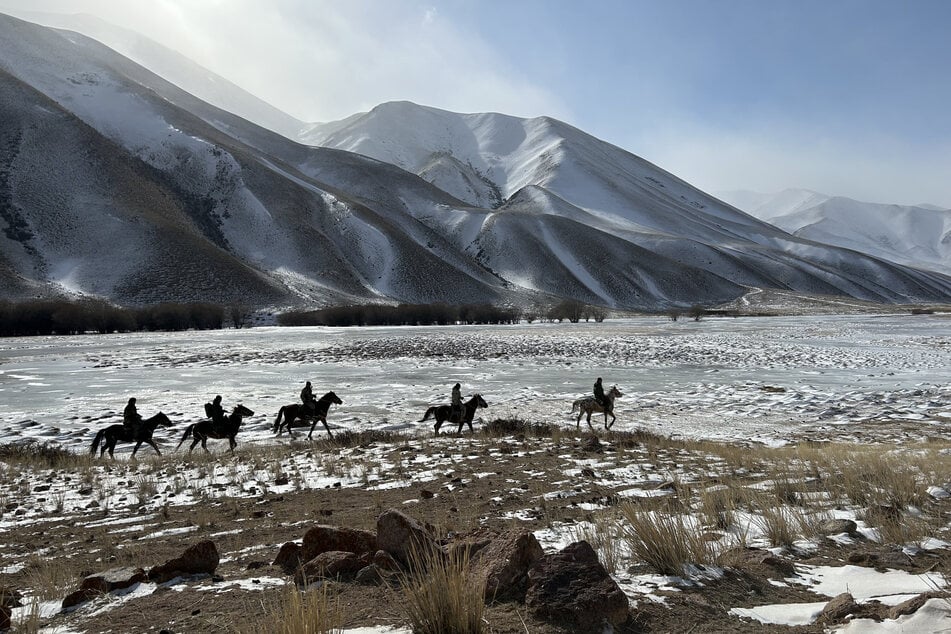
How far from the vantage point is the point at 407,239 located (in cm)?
14600

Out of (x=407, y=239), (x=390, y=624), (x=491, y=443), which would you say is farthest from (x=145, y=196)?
(x=390, y=624)

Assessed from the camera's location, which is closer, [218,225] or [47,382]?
[47,382]

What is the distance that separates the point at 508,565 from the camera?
432 centimetres

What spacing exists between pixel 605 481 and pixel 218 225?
138 metres

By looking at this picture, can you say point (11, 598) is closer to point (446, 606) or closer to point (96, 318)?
point (446, 606)

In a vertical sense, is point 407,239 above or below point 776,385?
above

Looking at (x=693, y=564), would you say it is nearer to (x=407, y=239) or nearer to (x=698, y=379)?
(x=698, y=379)

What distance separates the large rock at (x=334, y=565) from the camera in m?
4.74

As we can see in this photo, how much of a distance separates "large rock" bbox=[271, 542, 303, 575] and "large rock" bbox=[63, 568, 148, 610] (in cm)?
108

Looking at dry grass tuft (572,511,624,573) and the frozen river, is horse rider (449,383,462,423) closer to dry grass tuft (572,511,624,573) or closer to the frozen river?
the frozen river

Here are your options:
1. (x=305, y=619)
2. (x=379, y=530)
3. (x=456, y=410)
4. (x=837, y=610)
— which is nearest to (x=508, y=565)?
(x=379, y=530)

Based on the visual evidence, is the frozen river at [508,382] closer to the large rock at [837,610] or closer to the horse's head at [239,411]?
the horse's head at [239,411]

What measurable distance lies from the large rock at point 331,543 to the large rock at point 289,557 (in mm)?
123

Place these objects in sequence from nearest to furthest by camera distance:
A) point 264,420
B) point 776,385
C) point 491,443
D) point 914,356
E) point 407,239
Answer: point 491,443 → point 264,420 → point 776,385 → point 914,356 → point 407,239
